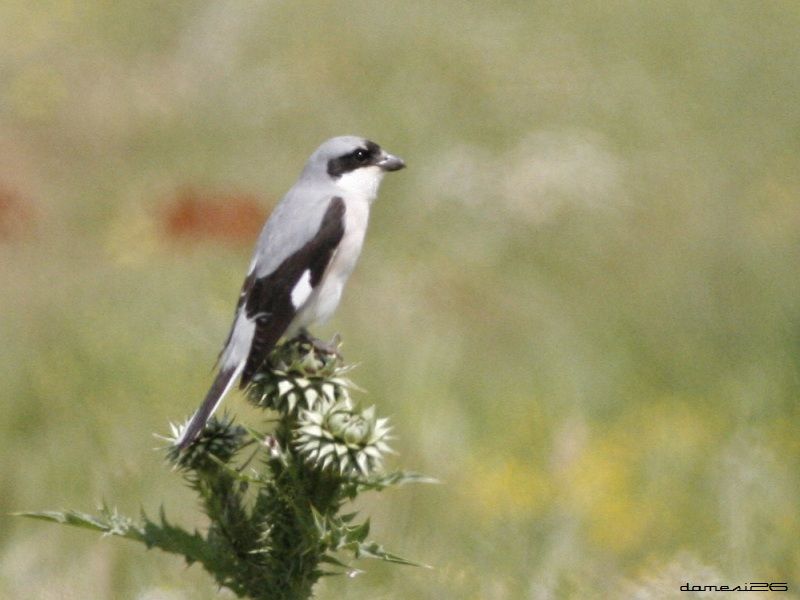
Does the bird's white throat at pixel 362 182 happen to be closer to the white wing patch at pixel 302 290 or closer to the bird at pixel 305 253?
the bird at pixel 305 253

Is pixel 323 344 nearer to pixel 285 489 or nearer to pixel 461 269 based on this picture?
pixel 285 489

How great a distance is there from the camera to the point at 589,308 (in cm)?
805

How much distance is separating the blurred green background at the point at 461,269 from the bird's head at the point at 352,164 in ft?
3.61

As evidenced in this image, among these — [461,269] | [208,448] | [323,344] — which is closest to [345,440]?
[208,448]

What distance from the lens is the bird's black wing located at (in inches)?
148

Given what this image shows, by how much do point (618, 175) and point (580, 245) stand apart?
89cm

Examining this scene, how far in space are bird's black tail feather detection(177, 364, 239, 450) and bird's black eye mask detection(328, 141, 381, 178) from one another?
1080mm

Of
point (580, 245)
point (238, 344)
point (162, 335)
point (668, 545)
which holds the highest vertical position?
point (580, 245)

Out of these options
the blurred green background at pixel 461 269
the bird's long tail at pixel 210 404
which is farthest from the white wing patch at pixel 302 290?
the blurred green background at pixel 461 269

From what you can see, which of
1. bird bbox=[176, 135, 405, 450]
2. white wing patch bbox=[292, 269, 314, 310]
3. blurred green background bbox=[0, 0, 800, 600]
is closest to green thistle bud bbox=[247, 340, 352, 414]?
bird bbox=[176, 135, 405, 450]

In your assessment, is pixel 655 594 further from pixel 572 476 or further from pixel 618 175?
pixel 618 175

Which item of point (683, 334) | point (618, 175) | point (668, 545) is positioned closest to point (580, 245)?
point (618, 175)

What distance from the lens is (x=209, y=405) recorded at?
322cm

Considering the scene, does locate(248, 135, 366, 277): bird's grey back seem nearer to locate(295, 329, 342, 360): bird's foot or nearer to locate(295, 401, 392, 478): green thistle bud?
locate(295, 329, 342, 360): bird's foot
